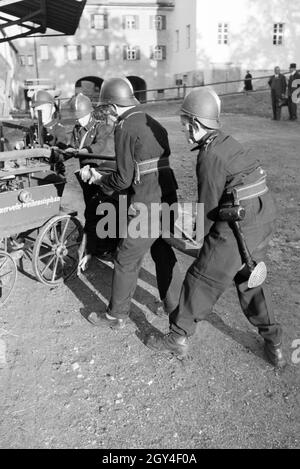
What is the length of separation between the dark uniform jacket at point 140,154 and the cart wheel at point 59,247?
1.21 meters

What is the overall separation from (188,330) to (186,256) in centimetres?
227

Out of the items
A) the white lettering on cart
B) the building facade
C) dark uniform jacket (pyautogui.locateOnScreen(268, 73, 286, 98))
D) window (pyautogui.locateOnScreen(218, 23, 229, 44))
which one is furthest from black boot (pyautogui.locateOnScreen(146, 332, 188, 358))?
window (pyautogui.locateOnScreen(218, 23, 229, 44))

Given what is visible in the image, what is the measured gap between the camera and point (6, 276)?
464cm

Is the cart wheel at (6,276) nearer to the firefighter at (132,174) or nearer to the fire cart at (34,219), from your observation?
the fire cart at (34,219)

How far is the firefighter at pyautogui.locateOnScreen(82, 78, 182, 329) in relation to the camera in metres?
3.74

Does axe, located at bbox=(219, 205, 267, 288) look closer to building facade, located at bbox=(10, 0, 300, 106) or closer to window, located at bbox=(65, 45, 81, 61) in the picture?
building facade, located at bbox=(10, 0, 300, 106)

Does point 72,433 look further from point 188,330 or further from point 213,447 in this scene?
point 188,330

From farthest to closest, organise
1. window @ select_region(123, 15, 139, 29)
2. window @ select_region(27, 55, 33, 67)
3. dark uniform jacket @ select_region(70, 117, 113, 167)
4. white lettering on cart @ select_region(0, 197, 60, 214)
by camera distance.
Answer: window @ select_region(123, 15, 139, 29) → window @ select_region(27, 55, 33, 67) → dark uniform jacket @ select_region(70, 117, 113, 167) → white lettering on cart @ select_region(0, 197, 60, 214)

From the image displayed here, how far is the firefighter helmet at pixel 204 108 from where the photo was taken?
3.17m

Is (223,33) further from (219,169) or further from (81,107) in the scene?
(219,169)

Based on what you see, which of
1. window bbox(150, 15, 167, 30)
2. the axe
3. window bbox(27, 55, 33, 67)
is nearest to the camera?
the axe

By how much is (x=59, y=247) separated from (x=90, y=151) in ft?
3.52

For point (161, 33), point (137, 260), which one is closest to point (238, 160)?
point (137, 260)

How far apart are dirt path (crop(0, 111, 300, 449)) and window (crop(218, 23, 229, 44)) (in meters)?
34.0
